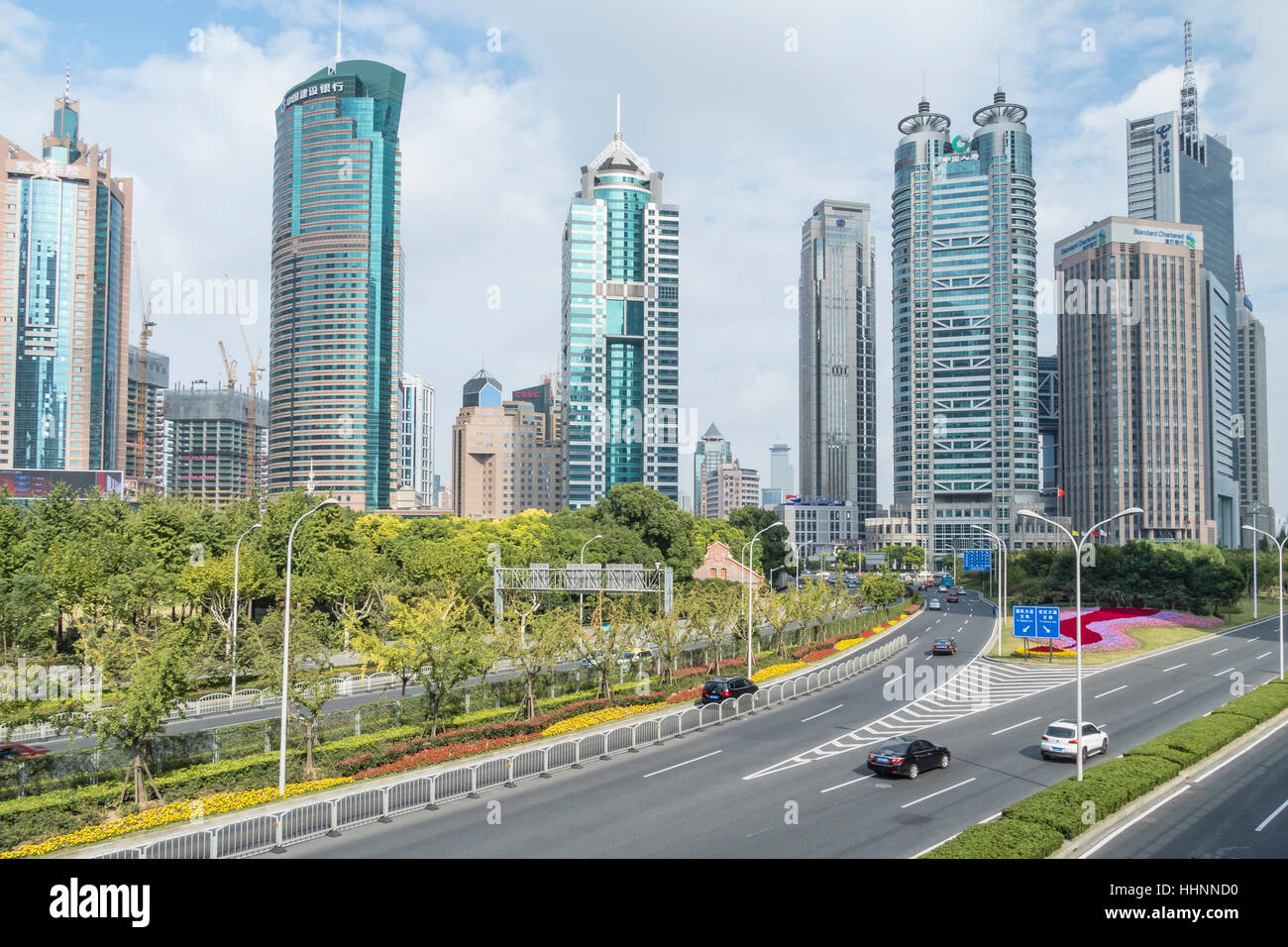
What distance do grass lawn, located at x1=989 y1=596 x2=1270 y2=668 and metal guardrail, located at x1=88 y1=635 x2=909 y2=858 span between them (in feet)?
92.2

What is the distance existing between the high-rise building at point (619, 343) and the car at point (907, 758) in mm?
157125

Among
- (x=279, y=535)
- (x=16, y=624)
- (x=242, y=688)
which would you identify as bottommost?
(x=242, y=688)

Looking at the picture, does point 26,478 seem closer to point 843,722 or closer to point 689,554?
point 689,554

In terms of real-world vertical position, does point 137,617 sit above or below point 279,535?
below

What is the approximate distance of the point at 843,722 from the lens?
38656mm

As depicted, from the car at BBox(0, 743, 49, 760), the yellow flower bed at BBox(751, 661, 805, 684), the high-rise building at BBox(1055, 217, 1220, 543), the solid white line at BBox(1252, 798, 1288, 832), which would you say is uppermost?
the high-rise building at BBox(1055, 217, 1220, 543)

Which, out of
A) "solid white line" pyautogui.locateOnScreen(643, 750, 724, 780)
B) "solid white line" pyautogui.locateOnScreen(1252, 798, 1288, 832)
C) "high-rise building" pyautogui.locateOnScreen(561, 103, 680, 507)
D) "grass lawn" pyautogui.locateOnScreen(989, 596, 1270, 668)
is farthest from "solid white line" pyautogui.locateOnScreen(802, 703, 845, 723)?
"high-rise building" pyautogui.locateOnScreen(561, 103, 680, 507)

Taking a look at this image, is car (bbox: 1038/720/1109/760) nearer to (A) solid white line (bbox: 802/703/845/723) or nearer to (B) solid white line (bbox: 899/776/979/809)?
(B) solid white line (bbox: 899/776/979/809)

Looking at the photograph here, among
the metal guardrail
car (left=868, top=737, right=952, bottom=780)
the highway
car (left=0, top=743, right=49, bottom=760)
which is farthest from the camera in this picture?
car (left=0, top=743, right=49, bottom=760)

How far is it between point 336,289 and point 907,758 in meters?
188

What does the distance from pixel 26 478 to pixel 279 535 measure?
12478 centimetres

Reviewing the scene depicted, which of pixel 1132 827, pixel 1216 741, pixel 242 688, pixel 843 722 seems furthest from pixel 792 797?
pixel 242 688

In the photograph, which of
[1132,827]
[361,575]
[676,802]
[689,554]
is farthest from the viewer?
[689,554]

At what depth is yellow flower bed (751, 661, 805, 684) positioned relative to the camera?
49737 millimetres
